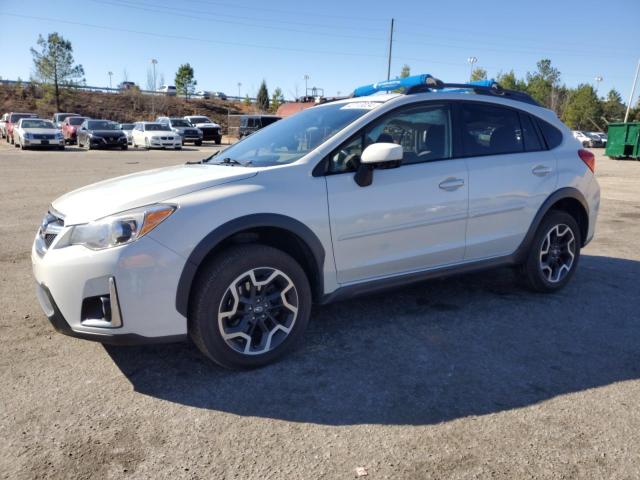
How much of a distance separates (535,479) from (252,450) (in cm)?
128

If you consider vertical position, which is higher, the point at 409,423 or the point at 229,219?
the point at 229,219

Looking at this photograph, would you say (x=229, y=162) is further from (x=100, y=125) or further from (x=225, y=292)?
(x=100, y=125)

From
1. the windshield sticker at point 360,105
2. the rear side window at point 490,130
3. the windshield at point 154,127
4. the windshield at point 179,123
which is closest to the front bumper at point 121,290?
the windshield sticker at point 360,105

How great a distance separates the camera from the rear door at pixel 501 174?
4043mm

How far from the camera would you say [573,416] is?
271cm

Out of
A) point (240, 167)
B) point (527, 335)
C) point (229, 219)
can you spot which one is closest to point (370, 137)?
point (240, 167)

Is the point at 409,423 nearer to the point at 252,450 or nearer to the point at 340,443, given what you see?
the point at 340,443

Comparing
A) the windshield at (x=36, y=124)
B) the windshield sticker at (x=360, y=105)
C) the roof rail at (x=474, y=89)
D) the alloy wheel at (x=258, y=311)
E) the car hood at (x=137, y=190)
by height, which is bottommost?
the alloy wheel at (x=258, y=311)

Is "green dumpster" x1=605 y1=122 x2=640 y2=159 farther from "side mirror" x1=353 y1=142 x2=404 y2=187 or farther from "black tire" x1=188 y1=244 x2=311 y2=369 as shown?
"black tire" x1=188 y1=244 x2=311 y2=369

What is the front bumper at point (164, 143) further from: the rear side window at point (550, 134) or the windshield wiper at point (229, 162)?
the rear side window at point (550, 134)

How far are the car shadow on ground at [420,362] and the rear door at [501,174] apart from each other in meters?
0.62

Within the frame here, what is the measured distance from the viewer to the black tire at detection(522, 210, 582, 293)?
4477 millimetres

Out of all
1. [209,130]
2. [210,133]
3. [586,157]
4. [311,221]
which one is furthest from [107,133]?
[311,221]

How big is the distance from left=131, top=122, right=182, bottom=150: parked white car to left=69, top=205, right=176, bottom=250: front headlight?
2660 cm
